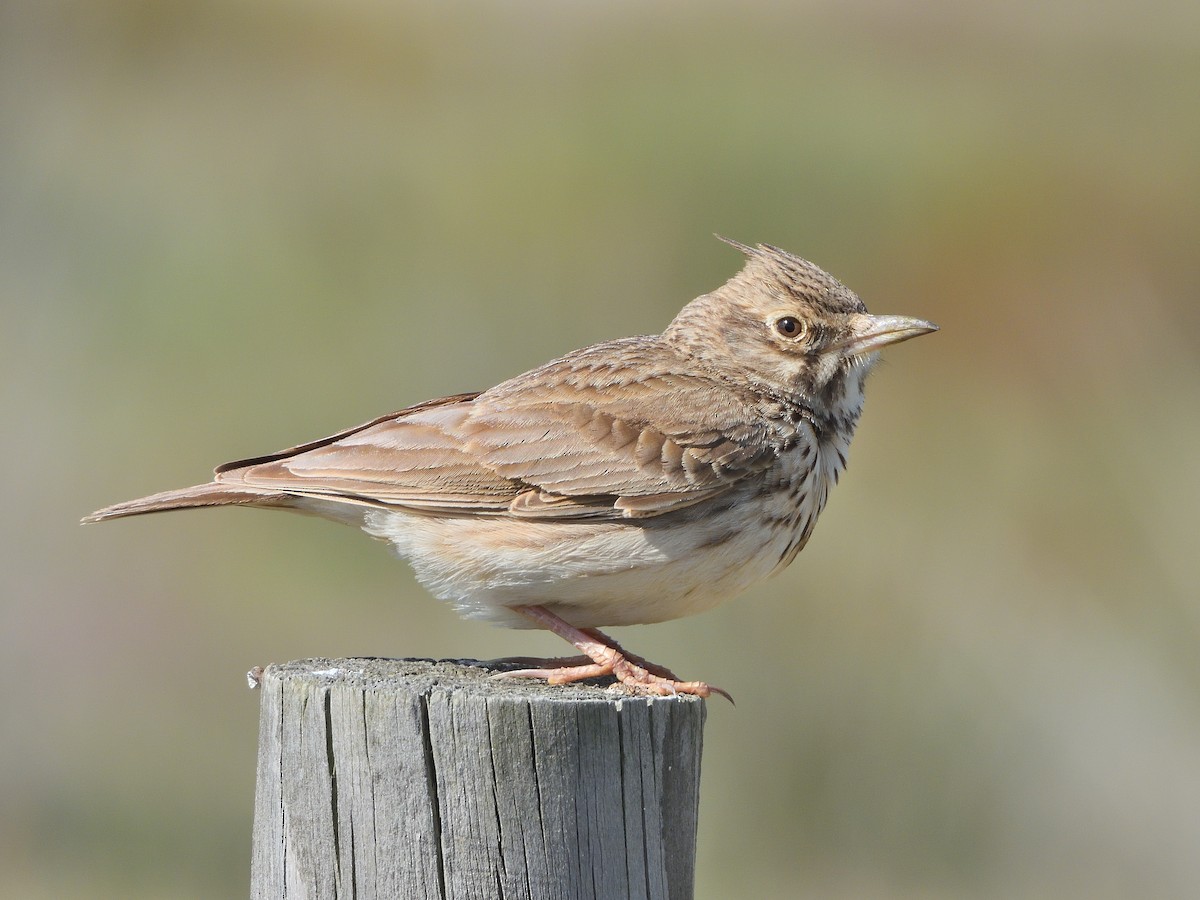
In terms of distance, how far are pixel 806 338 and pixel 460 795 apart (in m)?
2.59

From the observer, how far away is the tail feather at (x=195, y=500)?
185 inches

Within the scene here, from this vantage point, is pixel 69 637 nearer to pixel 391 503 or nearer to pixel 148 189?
pixel 148 189

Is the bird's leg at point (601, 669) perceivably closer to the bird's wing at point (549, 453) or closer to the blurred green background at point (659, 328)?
the bird's wing at point (549, 453)

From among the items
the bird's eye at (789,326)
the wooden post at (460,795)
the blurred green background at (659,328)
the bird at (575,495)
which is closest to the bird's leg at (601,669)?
the bird at (575,495)

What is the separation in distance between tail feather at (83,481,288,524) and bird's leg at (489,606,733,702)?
2.96 ft

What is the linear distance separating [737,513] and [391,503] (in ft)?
3.69

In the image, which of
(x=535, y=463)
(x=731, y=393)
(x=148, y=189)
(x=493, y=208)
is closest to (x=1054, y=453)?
(x=493, y=208)

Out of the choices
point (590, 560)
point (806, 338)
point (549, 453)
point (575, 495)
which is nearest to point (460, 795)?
point (590, 560)

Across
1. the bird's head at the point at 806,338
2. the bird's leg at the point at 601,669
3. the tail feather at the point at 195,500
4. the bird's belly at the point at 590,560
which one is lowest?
the bird's leg at the point at 601,669

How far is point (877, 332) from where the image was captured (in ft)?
17.9

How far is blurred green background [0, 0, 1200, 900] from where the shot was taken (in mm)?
8703

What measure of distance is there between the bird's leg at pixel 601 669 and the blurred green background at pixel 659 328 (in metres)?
3.38

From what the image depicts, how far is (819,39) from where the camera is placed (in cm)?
1523

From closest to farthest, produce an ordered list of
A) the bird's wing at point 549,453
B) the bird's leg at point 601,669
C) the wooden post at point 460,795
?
1. the wooden post at point 460,795
2. the bird's leg at point 601,669
3. the bird's wing at point 549,453
